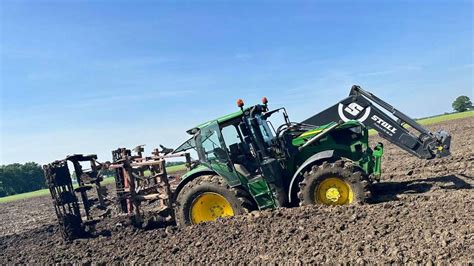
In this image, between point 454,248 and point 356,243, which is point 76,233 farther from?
point 454,248

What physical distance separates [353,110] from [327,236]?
4.09m

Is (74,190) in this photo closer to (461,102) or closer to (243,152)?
(243,152)

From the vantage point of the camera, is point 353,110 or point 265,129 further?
point 353,110

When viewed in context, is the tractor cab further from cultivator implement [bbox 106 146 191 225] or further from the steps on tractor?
cultivator implement [bbox 106 146 191 225]

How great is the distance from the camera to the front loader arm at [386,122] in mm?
8898

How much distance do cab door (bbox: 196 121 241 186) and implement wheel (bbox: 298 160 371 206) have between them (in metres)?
1.35

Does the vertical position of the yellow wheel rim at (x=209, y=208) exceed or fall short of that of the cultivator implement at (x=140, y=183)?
it falls short

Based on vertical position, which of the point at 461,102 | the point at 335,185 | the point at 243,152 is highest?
the point at 243,152

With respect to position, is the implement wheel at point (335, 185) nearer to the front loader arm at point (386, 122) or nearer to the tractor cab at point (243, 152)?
the tractor cab at point (243, 152)

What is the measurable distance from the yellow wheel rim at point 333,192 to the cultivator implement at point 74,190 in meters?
5.53

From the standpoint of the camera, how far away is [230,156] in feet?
27.4

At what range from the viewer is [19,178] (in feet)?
209

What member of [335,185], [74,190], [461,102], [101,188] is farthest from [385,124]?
[461,102]

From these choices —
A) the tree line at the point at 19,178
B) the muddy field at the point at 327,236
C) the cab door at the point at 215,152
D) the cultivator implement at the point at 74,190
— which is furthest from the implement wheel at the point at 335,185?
the tree line at the point at 19,178
